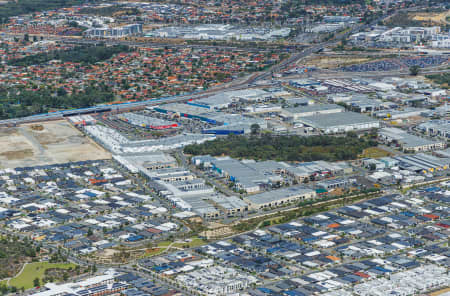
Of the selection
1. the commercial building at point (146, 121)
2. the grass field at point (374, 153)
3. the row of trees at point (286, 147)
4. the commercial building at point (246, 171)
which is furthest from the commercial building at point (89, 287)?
the commercial building at point (146, 121)

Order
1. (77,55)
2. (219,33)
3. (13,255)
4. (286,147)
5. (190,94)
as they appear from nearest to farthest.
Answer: (13,255)
(286,147)
(190,94)
(77,55)
(219,33)

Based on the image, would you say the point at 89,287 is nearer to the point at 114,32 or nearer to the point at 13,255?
the point at 13,255

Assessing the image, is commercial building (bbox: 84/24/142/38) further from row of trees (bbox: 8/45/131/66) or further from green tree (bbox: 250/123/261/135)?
green tree (bbox: 250/123/261/135)

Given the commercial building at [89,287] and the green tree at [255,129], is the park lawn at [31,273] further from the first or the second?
the green tree at [255,129]

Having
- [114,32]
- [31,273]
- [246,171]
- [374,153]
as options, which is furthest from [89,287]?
[114,32]

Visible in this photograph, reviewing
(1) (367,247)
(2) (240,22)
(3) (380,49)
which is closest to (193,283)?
(1) (367,247)

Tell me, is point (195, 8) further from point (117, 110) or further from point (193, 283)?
point (193, 283)
